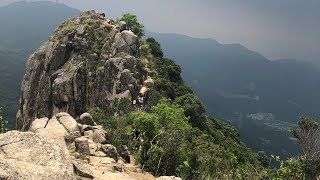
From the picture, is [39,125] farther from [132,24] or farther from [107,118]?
[132,24]

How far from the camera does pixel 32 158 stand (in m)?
20.2

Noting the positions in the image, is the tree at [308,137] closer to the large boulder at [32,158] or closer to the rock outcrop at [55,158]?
the rock outcrop at [55,158]

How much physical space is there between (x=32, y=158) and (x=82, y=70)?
60.3 meters

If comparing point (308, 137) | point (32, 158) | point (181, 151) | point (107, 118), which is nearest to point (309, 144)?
point (308, 137)

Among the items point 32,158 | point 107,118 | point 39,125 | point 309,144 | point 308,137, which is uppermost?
point 308,137

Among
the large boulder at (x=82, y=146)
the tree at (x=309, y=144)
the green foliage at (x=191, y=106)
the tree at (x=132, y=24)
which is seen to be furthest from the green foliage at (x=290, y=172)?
the tree at (x=132, y=24)

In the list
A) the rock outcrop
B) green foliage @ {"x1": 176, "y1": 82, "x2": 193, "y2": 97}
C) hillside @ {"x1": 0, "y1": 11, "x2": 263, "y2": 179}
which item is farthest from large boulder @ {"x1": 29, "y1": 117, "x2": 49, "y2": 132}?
green foliage @ {"x1": 176, "y1": 82, "x2": 193, "y2": 97}

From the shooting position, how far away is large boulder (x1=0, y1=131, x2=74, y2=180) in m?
18.3

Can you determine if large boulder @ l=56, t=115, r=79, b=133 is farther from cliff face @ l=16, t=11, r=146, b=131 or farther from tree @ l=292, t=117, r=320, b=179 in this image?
cliff face @ l=16, t=11, r=146, b=131

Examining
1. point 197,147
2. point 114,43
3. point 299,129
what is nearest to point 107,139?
point 197,147

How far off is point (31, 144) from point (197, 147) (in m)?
20.7

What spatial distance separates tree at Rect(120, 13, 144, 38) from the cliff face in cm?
435

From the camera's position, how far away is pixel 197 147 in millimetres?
39219

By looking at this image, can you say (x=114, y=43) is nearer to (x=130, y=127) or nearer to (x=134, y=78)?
(x=134, y=78)
